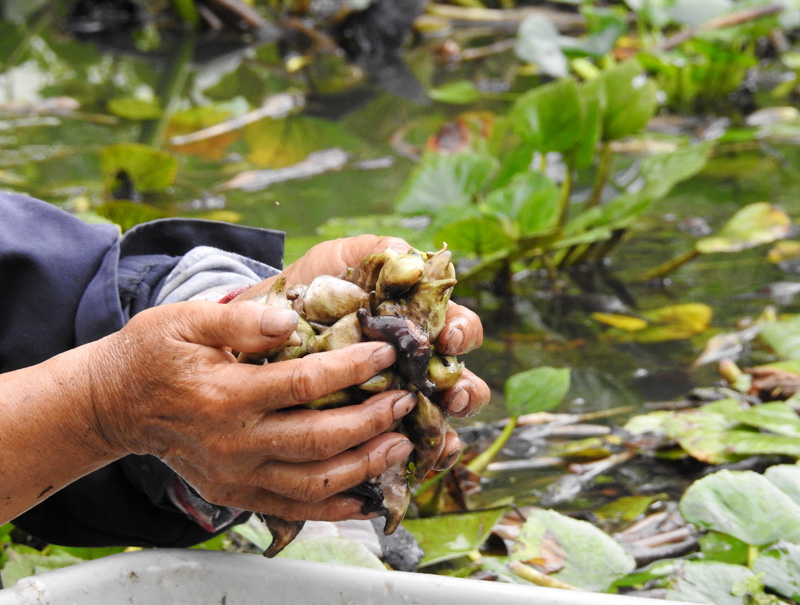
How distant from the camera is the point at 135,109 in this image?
375 cm

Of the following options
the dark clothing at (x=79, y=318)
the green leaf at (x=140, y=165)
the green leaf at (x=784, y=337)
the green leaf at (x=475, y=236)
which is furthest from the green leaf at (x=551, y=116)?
the dark clothing at (x=79, y=318)

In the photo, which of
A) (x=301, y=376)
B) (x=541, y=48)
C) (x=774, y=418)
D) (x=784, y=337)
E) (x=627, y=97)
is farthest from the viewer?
(x=541, y=48)

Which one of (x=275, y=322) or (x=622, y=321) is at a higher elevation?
(x=275, y=322)

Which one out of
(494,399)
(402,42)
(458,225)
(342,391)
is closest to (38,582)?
(342,391)

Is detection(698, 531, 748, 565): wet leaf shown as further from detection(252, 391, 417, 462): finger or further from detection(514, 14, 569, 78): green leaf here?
detection(514, 14, 569, 78): green leaf

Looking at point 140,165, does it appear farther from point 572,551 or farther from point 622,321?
point 572,551

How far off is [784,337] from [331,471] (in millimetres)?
1327

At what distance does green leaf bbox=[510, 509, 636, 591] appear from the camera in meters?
1.14

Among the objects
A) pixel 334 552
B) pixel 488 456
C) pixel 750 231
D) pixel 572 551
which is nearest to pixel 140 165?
pixel 488 456

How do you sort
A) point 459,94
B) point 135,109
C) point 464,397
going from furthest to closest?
point 459,94
point 135,109
point 464,397

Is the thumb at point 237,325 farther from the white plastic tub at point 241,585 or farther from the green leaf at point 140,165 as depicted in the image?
the green leaf at point 140,165

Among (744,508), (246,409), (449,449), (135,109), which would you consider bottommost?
(135,109)

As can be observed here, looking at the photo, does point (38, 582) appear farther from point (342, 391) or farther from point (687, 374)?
point (687, 374)

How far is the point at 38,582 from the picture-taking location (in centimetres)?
84
